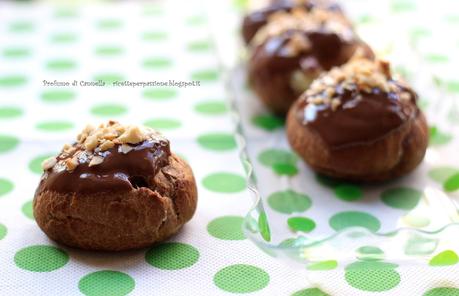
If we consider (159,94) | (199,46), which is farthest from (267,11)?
(159,94)

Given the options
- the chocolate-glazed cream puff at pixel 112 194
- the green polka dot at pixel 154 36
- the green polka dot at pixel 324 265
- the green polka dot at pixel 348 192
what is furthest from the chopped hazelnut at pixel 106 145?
the green polka dot at pixel 154 36

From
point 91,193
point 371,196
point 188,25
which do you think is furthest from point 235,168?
point 188,25

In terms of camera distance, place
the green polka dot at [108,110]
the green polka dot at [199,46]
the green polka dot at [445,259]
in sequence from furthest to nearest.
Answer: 1. the green polka dot at [199,46]
2. the green polka dot at [108,110]
3. the green polka dot at [445,259]

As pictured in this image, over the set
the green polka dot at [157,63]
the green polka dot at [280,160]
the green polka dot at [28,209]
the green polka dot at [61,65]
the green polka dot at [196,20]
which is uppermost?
the green polka dot at [196,20]

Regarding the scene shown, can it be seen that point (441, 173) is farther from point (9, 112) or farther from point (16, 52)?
point (16, 52)

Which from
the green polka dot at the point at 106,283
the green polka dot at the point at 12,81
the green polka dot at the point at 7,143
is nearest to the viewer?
the green polka dot at the point at 106,283

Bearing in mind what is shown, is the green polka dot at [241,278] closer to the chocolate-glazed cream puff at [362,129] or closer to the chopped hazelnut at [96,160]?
the chopped hazelnut at [96,160]

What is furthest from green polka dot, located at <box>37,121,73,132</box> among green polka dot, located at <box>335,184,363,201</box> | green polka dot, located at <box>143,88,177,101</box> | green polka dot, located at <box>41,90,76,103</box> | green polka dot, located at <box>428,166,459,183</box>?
green polka dot, located at <box>428,166,459,183</box>

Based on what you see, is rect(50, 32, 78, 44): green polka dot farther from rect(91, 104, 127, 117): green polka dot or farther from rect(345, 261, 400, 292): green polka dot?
rect(345, 261, 400, 292): green polka dot
